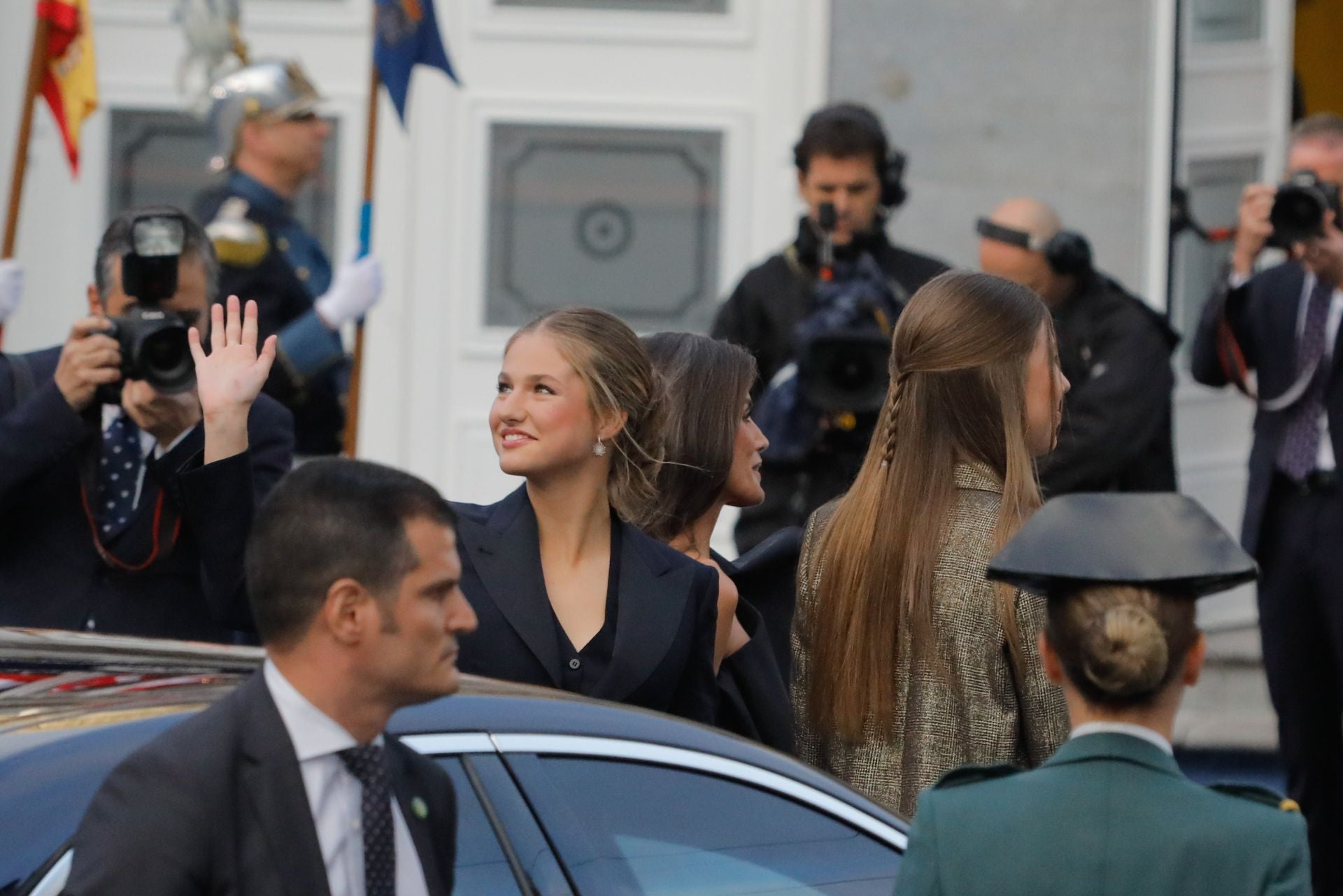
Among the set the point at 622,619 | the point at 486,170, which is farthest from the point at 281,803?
the point at 486,170

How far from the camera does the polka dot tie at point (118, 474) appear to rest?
4.11m

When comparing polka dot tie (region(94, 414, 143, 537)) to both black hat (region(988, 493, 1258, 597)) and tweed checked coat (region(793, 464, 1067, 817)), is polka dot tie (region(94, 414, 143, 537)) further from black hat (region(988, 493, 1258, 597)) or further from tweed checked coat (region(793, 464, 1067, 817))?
black hat (region(988, 493, 1258, 597))

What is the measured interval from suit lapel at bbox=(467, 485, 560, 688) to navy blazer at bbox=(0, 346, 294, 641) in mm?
728

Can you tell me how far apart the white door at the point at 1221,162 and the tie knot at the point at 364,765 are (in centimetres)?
590

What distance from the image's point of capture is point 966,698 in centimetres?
327

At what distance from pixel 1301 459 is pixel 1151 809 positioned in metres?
3.69

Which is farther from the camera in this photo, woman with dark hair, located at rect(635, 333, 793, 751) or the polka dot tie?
the polka dot tie

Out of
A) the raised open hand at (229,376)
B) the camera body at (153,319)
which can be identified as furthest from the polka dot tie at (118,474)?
the raised open hand at (229,376)

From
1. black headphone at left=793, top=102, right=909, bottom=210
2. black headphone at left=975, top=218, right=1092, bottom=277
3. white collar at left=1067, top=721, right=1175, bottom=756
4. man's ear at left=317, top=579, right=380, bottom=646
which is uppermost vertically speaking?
black headphone at left=793, top=102, right=909, bottom=210

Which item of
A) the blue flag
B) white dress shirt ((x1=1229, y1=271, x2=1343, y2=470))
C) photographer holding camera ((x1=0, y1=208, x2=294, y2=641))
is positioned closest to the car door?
photographer holding camera ((x1=0, y1=208, x2=294, y2=641))

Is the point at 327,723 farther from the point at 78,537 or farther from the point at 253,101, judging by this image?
the point at 253,101

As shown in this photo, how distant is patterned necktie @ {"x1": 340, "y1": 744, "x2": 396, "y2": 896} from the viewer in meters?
2.23

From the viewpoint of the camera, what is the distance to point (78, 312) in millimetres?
7484

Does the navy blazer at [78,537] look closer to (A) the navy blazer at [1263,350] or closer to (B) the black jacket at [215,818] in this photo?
(B) the black jacket at [215,818]
